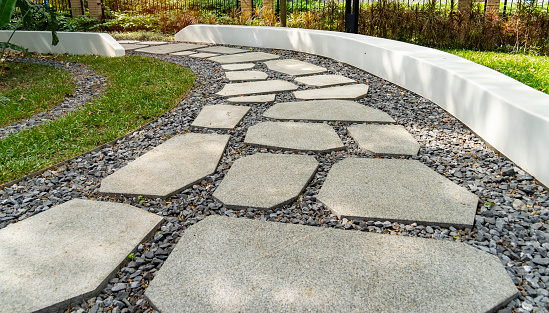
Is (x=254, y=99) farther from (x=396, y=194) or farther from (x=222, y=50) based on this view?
(x=222, y=50)

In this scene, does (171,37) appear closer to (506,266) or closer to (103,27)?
(103,27)

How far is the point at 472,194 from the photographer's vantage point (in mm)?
1841

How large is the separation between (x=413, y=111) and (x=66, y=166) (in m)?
2.50

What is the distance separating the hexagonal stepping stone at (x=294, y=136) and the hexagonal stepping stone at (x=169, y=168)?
0.23 meters

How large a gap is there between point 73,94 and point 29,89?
0.63 meters

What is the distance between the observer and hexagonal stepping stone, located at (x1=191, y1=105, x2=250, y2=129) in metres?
2.86

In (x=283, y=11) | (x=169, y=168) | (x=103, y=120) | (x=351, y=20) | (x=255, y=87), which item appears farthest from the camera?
(x=283, y=11)

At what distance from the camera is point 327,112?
3047 mm

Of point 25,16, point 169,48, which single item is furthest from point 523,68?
point 25,16

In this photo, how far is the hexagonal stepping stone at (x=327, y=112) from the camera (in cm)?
292

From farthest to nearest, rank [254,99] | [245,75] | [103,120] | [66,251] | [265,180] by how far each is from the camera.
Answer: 1. [245,75]
2. [254,99]
3. [103,120]
4. [265,180]
5. [66,251]

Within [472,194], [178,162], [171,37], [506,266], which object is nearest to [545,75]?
[472,194]

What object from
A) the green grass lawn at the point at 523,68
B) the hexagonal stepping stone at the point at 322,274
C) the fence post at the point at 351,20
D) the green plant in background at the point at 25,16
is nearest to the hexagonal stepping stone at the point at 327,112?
the green grass lawn at the point at 523,68

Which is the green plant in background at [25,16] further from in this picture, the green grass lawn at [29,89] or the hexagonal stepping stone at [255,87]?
the hexagonal stepping stone at [255,87]
